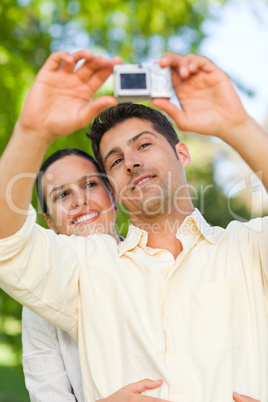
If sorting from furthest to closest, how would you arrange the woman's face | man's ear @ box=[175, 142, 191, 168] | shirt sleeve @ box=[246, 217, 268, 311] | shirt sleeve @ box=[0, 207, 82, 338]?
the woman's face < man's ear @ box=[175, 142, 191, 168] < shirt sleeve @ box=[246, 217, 268, 311] < shirt sleeve @ box=[0, 207, 82, 338]

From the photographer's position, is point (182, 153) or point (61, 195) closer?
point (182, 153)

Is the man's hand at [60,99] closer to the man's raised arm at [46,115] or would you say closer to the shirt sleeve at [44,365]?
the man's raised arm at [46,115]

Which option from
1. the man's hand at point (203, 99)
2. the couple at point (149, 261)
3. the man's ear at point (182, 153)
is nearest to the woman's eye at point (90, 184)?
the couple at point (149, 261)

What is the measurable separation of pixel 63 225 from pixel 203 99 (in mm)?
1553

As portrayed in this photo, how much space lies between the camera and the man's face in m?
2.62

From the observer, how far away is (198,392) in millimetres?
2162

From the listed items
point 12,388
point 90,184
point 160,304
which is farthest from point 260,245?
point 12,388

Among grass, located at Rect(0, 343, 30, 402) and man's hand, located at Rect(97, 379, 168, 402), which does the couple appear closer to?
man's hand, located at Rect(97, 379, 168, 402)

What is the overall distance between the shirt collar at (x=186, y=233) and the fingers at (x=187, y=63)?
0.89 meters

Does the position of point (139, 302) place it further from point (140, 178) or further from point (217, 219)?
point (217, 219)

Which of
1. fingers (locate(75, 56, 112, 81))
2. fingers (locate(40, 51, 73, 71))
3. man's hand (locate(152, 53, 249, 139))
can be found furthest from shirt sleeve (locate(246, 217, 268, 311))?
fingers (locate(40, 51, 73, 71))

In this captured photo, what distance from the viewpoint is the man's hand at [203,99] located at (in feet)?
6.35

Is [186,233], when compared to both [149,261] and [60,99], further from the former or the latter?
[60,99]

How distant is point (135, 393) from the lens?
217 centimetres
